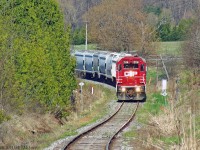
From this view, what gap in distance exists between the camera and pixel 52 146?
80.3ft

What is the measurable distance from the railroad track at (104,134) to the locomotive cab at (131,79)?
4705mm

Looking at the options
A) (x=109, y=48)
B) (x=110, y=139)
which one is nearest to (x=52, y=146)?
(x=110, y=139)

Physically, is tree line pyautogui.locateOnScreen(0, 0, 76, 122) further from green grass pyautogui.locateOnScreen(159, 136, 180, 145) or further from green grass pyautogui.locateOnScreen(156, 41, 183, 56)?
green grass pyautogui.locateOnScreen(156, 41, 183, 56)

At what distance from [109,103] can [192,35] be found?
1381cm

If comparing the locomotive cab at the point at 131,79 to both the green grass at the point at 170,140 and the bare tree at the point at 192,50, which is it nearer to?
the bare tree at the point at 192,50

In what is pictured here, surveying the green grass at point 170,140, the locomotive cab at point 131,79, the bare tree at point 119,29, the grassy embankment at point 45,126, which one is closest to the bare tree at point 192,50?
the locomotive cab at point 131,79

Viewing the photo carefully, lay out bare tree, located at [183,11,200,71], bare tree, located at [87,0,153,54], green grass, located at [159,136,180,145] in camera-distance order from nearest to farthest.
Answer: green grass, located at [159,136,180,145], bare tree, located at [183,11,200,71], bare tree, located at [87,0,153,54]

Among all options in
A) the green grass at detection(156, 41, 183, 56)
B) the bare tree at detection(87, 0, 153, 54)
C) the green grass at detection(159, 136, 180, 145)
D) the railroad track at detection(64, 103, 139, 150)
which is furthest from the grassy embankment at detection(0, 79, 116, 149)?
the green grass at detection(156, 41, 183, 56)

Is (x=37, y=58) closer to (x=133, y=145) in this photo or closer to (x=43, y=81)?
(x=43, y=81)

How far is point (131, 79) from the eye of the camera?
44.6m

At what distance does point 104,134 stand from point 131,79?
663 inches

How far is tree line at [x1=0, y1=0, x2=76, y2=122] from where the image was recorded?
27.7 m

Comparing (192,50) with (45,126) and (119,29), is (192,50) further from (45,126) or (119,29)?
(45,126)

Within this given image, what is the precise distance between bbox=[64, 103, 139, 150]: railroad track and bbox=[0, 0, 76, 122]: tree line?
117 inches
